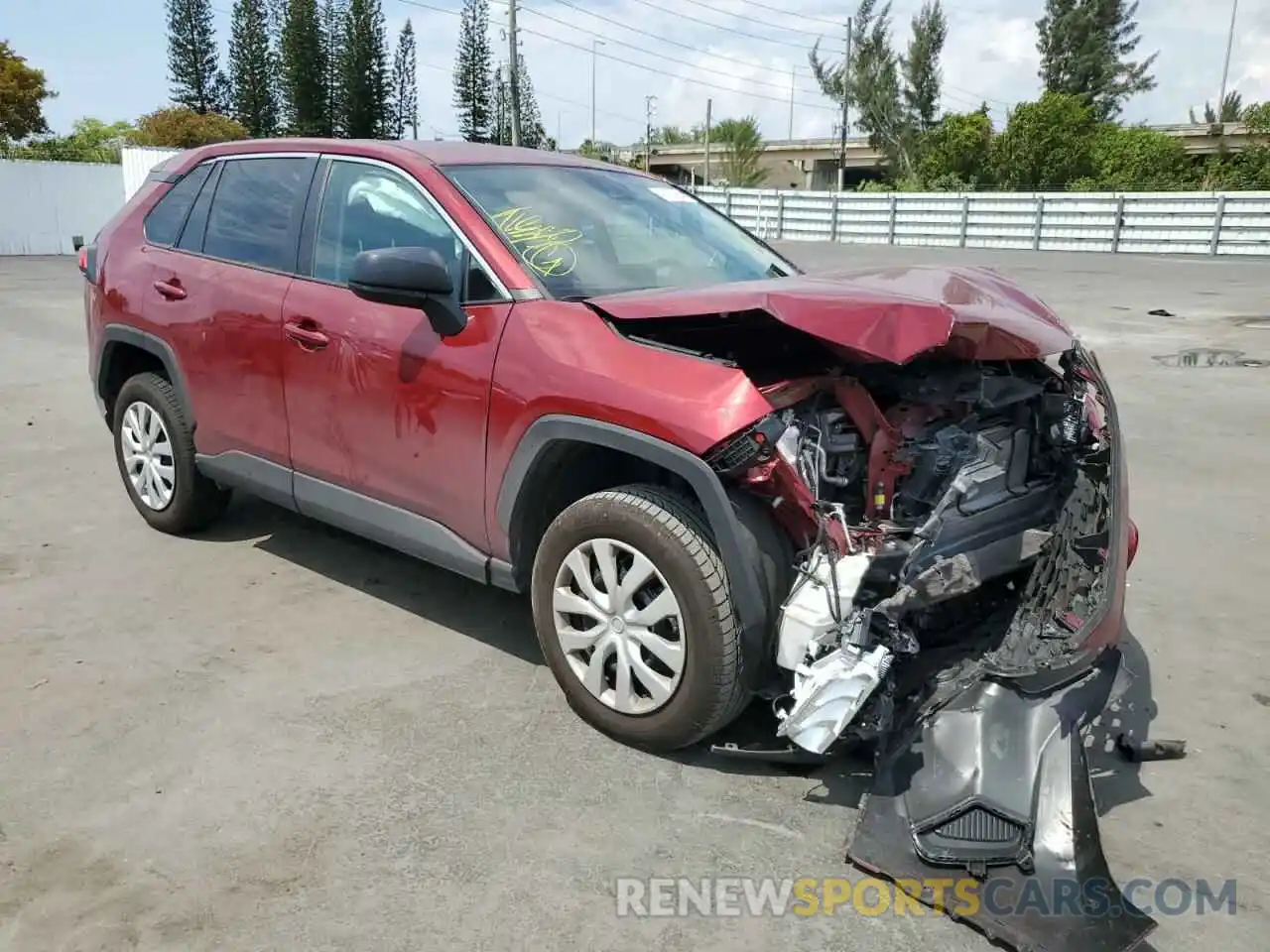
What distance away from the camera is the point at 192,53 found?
190 ft

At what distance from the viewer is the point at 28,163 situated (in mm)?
30719

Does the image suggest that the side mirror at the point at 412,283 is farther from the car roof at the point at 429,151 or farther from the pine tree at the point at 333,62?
the pine tree at the point at 333,62

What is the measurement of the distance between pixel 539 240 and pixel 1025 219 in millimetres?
29693

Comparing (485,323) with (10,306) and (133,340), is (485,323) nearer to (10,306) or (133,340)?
(133,340)

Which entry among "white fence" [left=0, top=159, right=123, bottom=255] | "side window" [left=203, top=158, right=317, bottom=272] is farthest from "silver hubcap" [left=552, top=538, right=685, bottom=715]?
"white fence" [left=0, top=159, right=123, bottom=255]

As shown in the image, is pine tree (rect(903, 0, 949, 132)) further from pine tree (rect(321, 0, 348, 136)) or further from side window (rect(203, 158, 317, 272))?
side window (rect(203, 158, 317, 272))

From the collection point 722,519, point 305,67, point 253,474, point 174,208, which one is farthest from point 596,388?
point 305,67

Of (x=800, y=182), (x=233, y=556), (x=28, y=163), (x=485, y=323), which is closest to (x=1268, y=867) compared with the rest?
(x=485, y=323)

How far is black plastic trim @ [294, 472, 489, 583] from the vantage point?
3.70 m

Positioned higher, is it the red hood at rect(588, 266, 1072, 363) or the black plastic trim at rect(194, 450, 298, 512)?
the red hood at rect(588, 266, 1072, 363)

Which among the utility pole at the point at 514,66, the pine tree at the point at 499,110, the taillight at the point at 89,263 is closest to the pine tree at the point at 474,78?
the pine tree at the point at 499,110

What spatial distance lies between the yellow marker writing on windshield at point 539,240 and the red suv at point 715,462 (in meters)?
0.01

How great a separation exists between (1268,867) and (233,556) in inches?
170

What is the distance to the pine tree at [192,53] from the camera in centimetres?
5753
